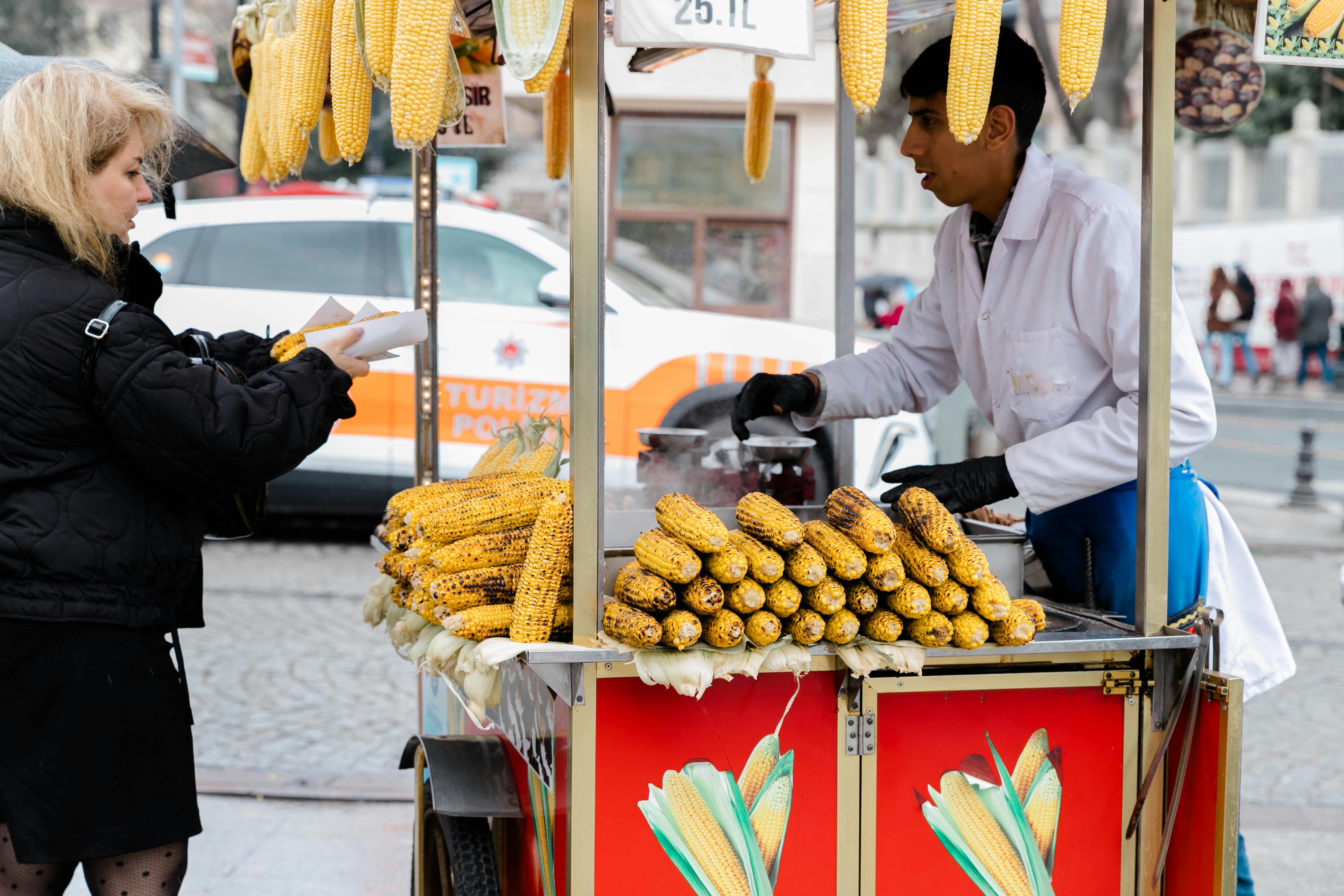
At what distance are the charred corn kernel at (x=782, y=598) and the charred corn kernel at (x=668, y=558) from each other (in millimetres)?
130

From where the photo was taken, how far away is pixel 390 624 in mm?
3002

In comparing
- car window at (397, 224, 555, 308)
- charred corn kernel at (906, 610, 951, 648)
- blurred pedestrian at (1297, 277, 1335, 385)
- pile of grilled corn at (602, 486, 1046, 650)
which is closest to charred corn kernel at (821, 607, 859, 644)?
pile of grilled corn at (602, 486, 1046, 650)

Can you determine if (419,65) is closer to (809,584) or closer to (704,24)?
(704,24)

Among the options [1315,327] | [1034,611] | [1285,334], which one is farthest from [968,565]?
[1285,334]

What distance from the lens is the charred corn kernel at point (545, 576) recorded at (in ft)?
7.23

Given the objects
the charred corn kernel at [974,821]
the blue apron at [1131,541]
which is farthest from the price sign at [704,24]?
the charred corn kernel at [974,821]

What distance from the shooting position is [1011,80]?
108 inches

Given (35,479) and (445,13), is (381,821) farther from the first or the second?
(445,13)

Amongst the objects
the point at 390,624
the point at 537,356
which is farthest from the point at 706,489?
the point at 537,356

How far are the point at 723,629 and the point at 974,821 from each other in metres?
0.66

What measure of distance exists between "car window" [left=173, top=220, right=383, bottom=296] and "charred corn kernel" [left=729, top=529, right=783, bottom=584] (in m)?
6.23

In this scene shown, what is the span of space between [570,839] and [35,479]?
3.72ft

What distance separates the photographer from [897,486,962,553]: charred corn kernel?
7.30 feet

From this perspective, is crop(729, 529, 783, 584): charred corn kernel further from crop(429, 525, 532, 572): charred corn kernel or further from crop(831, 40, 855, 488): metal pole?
crop(831, 40, 855, 488): metal pole
